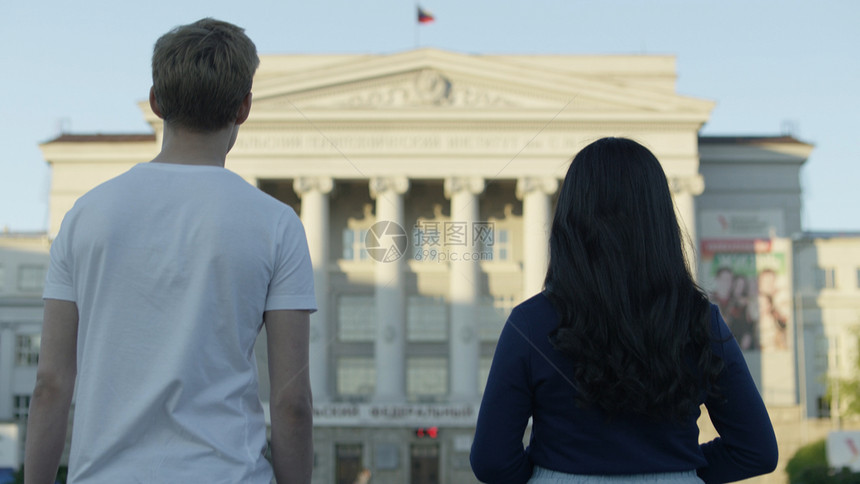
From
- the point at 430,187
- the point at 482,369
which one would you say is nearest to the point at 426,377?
the point at 482,369

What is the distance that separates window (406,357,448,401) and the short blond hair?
40465mm

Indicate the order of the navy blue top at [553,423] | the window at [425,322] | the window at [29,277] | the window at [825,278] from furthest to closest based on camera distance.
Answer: the window at [29,277]
the window at [825,278]
the window at [425,322]
the navy blue top at [553,423]

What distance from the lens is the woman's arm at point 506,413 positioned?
2.83 m

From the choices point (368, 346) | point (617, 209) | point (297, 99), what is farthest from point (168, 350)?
point (368, 346)

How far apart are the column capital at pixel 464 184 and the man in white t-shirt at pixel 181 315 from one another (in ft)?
125

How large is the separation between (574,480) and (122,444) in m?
1.31

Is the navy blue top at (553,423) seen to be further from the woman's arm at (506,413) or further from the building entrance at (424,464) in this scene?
the building entrance at (424,464)

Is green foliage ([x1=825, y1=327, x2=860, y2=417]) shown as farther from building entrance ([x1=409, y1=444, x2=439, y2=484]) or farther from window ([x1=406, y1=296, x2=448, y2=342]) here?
building entrance ([x1=409, y1=444, x2=439, y2=484])

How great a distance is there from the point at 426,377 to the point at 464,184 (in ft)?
29.6

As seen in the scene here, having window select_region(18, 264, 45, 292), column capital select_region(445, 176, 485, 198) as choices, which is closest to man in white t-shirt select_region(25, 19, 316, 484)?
column capital select_region(445, 176, 485, 198)

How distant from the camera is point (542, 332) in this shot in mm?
2832

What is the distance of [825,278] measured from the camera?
159ft

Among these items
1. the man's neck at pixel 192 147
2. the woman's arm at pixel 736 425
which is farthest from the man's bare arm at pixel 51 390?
the woman's arm at pixel 736 425

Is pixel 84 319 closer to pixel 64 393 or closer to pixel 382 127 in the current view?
pixel 64 393
